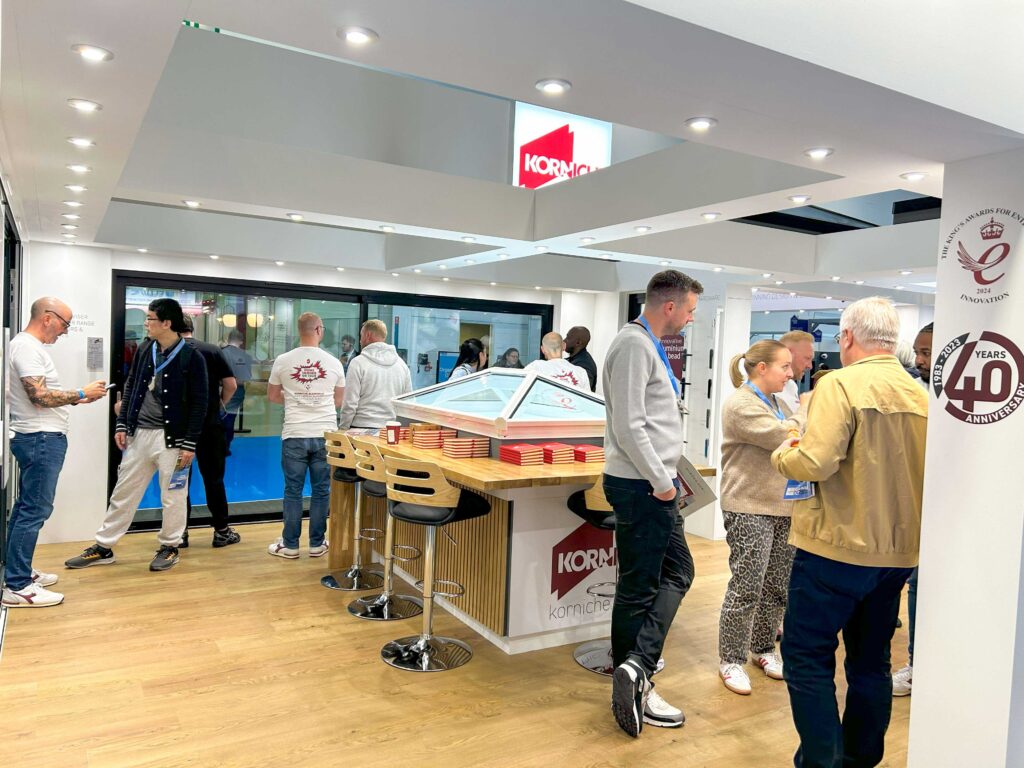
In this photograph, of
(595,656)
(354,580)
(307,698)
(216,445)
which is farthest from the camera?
(216,445)

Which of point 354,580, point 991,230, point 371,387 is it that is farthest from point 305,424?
point 991,230

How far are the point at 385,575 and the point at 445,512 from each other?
0.96m

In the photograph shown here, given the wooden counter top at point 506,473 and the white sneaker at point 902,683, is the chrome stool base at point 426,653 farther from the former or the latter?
the white sneaker at point 902,683

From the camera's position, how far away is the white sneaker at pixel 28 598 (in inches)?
176

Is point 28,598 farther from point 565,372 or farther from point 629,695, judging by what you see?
point 565,372

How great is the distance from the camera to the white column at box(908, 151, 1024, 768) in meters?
2.36

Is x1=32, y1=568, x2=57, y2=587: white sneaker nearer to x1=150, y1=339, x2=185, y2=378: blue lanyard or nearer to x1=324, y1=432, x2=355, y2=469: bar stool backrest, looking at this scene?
x1=150, y1=339, x2=185, y2=378: blue lanyard

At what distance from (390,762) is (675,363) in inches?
205

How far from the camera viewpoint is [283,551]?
19.0 ft

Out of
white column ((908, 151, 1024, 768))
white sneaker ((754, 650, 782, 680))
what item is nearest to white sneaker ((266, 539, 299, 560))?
white sneaker ((754, 650, 782, 680))

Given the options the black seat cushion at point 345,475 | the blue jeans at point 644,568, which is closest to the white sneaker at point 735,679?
the blue jeans at point 644,568

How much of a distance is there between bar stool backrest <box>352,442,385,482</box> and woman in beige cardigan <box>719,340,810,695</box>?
1.83 metres

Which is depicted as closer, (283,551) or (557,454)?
(557,454)

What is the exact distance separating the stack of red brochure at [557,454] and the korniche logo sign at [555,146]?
2530 mm
